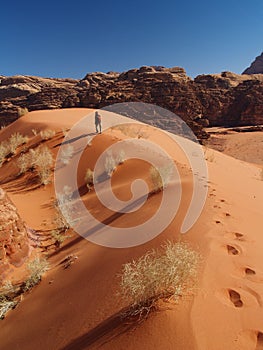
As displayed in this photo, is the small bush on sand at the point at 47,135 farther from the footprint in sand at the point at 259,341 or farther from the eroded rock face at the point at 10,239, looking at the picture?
the footprint in sand at the point at 259,341

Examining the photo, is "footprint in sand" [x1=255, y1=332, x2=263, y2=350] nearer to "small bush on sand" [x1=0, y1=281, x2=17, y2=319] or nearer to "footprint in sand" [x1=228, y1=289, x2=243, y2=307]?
"footprint in sand" [x1=228, y1=289, x2=243, y2=307]

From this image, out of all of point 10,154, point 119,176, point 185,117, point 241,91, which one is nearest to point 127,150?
point 119,176

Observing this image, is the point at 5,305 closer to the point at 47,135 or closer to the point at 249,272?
the point at 249,272

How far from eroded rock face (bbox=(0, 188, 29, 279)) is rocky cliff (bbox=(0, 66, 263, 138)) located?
2002 centimetres

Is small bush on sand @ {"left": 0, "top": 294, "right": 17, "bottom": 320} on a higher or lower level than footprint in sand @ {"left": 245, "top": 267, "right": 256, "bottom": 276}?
lower

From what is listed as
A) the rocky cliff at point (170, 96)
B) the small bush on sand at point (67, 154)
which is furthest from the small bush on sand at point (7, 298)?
the rocky cliff at point (170, 96)

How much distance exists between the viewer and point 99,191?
6.84 m

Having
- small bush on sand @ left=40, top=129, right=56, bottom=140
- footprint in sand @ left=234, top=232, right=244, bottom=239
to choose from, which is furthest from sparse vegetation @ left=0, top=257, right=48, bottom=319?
small bush on sand @ left=40, top=129, right=56, bottom=140

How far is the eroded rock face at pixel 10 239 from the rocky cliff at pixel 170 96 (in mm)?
20018

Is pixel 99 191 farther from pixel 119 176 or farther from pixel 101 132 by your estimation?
pixel 101 132

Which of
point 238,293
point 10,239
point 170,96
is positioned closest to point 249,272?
point 238,293

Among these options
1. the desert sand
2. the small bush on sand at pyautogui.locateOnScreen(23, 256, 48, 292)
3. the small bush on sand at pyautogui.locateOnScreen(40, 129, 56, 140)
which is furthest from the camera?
the small bush on sand at pyautogui.locateOnScreen(40, 129, 56, 140)

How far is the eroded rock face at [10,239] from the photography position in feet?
12.8

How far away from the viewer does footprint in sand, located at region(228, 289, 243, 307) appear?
7.59 feet
